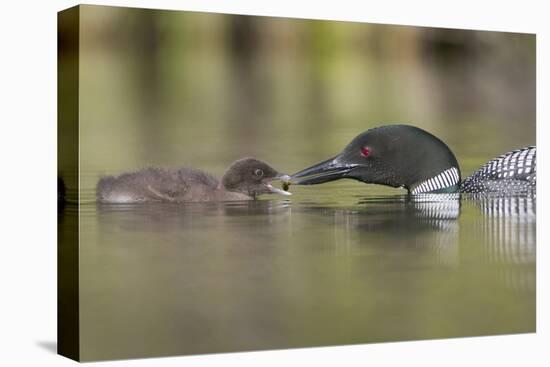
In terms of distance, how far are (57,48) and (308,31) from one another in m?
1.43

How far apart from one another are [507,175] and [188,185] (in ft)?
6.83

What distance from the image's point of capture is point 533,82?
7.34 m

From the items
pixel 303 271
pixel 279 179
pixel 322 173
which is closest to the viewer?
pixel 303 271

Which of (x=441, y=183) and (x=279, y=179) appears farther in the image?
(x=441, y=183)

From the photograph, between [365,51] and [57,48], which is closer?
[57,48]

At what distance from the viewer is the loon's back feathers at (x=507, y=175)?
281 inches

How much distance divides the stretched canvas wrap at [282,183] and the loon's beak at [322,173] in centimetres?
1

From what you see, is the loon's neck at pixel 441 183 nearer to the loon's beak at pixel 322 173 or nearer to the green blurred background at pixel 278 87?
the green blurred background at pixel 278 87

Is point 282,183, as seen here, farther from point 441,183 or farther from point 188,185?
point 441,183

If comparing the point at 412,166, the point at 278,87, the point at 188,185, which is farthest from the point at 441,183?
the point at 188,185

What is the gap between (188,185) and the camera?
6.43 metres

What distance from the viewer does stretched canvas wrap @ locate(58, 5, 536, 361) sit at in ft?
20.2

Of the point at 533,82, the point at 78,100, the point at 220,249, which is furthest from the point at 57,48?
the point at 533,82

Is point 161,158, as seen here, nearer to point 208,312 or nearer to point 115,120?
point 115,120
